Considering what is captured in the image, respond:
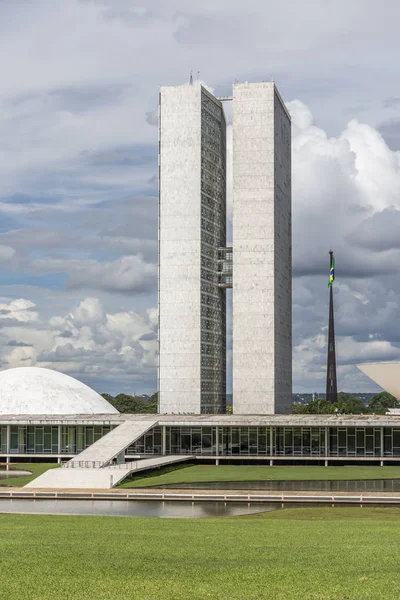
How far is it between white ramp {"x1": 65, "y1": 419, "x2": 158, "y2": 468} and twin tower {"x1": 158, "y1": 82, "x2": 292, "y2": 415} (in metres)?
23.2

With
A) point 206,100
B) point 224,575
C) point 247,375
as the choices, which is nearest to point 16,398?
point 247,375

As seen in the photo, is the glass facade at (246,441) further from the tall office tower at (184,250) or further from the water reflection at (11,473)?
the tall office tower at (184,250)

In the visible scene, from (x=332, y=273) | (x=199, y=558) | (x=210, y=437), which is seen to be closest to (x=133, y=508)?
(x=199, y=558)

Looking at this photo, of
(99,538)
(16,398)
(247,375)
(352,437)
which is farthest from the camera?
(247,375)

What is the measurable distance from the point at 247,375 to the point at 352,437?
2649 centimetres

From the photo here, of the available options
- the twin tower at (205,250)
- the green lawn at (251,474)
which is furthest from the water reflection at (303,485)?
the twin tower at (205,250)

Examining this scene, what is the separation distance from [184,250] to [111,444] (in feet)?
118

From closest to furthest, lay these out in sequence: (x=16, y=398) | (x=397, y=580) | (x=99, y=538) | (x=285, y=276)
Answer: (x=397, y=580) < (x=99, y=538) < (x=16, y=398) < (x=285, y=276)

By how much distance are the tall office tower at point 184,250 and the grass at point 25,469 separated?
26902mm

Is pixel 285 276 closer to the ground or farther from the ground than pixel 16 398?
farther from the ground

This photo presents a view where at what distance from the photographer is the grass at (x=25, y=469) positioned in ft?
196

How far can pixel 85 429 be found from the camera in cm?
8256

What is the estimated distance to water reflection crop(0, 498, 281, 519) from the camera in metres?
42.3

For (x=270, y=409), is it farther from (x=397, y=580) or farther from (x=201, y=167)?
(x=397, y=580)
